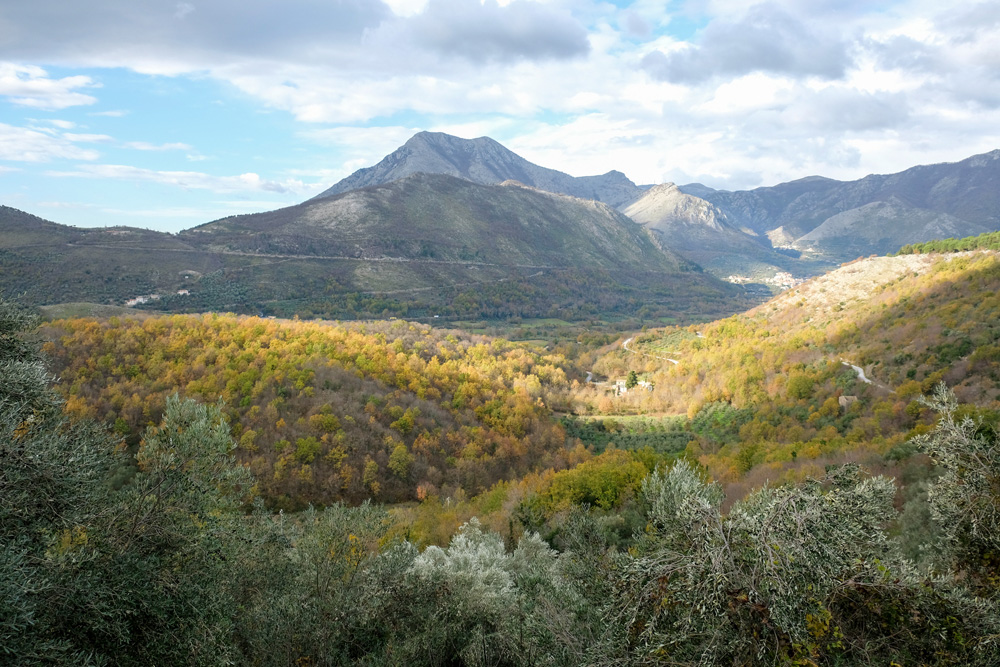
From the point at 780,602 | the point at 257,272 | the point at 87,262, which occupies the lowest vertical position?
the point at 780,602

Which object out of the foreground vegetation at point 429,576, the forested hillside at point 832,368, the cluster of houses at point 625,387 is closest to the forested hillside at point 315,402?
the cluster of houses at point 625,387

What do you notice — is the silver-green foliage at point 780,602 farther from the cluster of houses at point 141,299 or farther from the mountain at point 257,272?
the cluster of houses at point 141,299

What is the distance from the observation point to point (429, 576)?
17.8 m

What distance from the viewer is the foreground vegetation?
21.4 ft

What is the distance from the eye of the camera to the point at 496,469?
5928cm

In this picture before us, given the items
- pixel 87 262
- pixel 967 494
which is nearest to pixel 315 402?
pixel 967 494

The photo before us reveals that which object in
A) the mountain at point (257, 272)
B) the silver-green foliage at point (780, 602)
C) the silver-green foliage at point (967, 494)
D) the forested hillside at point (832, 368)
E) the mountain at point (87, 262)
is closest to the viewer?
the silver-green foliage at point (780, 602)

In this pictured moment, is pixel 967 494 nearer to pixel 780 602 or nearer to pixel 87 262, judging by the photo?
pixel 780 602

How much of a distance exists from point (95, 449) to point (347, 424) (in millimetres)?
46953

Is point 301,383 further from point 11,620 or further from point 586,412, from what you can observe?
point 11,620

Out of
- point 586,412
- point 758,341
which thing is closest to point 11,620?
point 586,412

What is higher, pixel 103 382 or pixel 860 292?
pixel 860 292

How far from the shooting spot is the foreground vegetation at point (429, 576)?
654 centimetres

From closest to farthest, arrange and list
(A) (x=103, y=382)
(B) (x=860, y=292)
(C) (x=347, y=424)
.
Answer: (A) (x=103, y=382)
(C) (x=347, y=424)
(B) (x=860, y=292)
